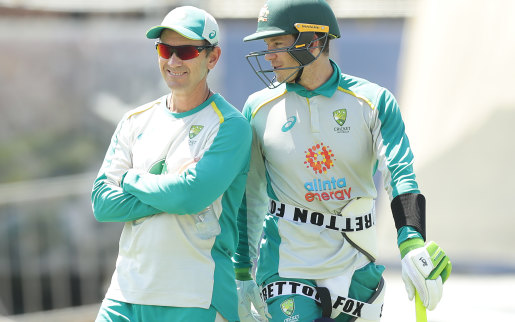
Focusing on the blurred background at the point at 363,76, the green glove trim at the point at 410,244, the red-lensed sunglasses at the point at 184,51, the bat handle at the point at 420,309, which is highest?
the red-lensed sunglasses at the point at 184,51

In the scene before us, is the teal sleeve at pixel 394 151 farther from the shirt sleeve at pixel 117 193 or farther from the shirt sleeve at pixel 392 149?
the shirt sleeve at pixel 117 193

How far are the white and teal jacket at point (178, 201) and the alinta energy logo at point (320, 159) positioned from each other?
11.4 inches

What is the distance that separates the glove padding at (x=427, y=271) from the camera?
3484mm

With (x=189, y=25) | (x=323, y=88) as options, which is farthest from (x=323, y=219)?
(x=189, y=25)

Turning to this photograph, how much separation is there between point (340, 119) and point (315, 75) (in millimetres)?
240

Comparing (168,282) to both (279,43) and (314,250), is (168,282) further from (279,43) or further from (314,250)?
(279,43)

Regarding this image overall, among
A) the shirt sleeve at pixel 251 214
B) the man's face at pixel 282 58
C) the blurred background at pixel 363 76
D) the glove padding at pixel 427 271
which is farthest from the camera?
the blurred background at pixel 363 76

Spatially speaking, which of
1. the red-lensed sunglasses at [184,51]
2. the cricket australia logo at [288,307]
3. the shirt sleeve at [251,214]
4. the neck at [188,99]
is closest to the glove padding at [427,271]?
the cricket australia logo at [288,307]

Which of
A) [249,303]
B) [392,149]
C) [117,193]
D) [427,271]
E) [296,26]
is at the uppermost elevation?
[296,26]

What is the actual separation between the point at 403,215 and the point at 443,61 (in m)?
5.78

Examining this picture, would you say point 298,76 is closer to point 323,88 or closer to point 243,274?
point 323,88

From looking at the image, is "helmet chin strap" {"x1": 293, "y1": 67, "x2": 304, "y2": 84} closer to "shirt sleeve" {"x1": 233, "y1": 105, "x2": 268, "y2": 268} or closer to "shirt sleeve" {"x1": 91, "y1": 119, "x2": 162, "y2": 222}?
"shirt sleeve" {"x1": 233, "y1": 105, "x2": 268, "y2": 268}

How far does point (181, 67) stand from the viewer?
3.79 meters

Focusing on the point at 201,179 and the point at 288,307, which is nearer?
the point at 201,179
